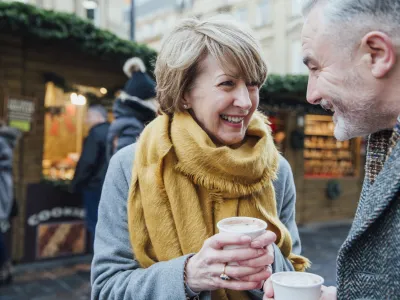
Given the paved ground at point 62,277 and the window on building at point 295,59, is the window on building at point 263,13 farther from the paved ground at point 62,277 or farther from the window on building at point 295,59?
the paved ground at point 62,277

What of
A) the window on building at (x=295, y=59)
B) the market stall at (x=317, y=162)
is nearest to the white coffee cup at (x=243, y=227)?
the market stall at (x=317, y=162)

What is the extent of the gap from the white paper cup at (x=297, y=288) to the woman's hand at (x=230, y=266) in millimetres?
86

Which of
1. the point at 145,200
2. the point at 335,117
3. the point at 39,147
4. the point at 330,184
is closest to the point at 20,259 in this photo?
the point at 39,147

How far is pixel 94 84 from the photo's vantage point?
742 centimetres

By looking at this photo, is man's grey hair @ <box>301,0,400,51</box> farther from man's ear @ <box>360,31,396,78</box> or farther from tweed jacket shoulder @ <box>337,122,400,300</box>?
tweed jacket shoulder @ <box>337,122,400,300</box>

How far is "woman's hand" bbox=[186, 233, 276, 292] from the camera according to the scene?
1.23 m

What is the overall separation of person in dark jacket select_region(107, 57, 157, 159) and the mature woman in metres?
2.55

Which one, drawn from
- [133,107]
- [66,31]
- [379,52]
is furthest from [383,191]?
[66,31]

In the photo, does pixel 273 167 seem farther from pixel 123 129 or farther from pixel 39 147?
pixel 39 147

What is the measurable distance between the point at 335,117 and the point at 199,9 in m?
31.3

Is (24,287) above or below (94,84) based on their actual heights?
below

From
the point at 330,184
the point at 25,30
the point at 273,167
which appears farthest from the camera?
the point at 330,184

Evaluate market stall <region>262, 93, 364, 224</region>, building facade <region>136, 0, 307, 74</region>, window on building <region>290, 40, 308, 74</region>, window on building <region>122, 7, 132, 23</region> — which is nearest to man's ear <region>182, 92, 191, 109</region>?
market stall <region>262, 93, 364, 224</region>

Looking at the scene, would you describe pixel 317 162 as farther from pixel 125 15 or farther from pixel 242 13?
pixel 125 15
